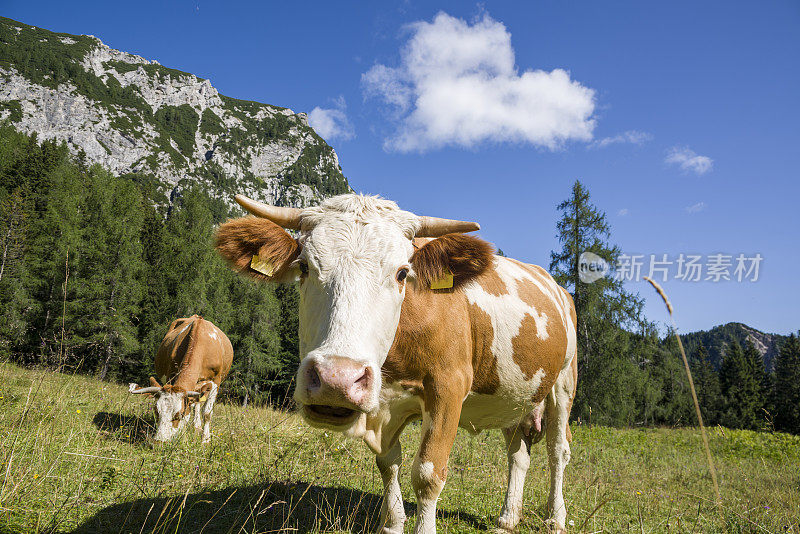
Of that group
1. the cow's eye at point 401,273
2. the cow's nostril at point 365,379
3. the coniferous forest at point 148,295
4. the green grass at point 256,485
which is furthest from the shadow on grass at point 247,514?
the coniferous forest at point 148,295

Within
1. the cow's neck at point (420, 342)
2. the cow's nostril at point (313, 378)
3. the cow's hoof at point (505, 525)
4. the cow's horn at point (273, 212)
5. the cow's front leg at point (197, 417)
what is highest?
the cow's horn at point (273, 212)

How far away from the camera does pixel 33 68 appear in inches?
4737

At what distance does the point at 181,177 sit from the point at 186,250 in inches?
4615

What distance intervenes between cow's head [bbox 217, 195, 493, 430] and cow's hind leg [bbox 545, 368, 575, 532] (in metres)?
2.68

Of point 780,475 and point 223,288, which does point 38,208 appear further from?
point 780,475

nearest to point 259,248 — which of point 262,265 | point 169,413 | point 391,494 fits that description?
point 262,265

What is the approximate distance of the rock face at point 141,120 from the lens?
113 m

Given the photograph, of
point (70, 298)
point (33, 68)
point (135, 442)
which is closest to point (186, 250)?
point (70, 298)

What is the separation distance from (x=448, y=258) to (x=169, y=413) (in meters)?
6.59

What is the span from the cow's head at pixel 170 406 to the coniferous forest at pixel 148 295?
11.6m

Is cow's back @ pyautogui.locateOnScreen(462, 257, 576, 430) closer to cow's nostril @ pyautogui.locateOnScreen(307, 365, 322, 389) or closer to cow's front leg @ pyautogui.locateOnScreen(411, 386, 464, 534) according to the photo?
cow's front leg @ pyautogui.locateOnScreen(411, 386, 464, 534)

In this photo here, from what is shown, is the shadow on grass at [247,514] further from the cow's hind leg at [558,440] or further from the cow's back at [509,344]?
the cow's back at [509,344]

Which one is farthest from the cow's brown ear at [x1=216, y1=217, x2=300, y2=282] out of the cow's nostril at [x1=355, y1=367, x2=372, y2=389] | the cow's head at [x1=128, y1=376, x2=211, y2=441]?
the cow's head at [x1=128, y1=376, x2=211, y2=441]

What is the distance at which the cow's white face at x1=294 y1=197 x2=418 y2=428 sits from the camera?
74.5 inches
